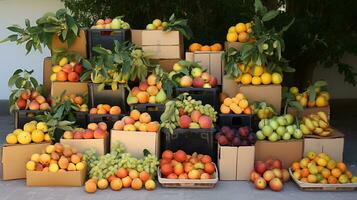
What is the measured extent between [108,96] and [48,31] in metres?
0.96

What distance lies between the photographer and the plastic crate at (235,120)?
18.1ft

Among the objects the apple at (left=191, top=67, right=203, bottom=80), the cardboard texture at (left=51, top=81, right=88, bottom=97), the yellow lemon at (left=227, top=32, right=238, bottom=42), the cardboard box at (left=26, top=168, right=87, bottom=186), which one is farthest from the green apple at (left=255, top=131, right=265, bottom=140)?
the cardboard texture at (left=51, top=81, right=88, bottom=97)

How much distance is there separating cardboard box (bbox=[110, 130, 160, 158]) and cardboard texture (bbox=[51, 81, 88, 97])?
896 millimetres

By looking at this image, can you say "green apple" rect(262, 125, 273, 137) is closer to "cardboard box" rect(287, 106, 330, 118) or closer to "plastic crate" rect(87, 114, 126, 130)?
"cardboard box" rect(287, 106, 330, 118)

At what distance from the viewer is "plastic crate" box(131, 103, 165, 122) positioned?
566cm

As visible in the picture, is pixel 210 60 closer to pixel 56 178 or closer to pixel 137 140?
pixel 137 140

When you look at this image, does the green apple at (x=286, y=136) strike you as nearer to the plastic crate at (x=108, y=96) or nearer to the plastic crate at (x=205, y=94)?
the plastic crate at (x=205, y=94)

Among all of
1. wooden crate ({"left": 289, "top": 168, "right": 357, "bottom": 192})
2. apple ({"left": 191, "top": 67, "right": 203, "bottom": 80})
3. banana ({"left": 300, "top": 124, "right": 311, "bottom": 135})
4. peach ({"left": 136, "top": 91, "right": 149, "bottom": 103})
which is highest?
apple ({"left": 191, "top": 67, "right": 203, "bottom": 80})

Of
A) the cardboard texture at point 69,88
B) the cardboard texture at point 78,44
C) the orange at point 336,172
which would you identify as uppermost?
the cardboard texture at point 78,44

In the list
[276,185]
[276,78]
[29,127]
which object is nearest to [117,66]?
[29,127]

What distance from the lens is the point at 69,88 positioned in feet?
19.7

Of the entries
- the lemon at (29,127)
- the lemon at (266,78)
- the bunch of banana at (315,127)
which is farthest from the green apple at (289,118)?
the lemon at (29,127)

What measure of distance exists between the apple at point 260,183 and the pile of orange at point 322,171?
0.35 m

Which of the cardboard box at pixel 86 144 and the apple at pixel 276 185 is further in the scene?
the cardboard box at pixel 86 144
